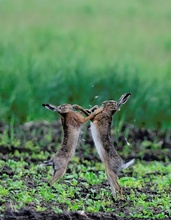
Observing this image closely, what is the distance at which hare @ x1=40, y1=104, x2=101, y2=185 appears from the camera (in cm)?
538

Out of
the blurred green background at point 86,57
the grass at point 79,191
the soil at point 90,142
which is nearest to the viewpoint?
the grass at point 79,191

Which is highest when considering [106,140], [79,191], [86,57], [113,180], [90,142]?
[86,57]

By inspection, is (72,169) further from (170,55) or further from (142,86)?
(170,55)

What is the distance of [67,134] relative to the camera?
213 inches

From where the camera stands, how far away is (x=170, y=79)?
10555 mm

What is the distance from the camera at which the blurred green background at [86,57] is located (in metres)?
9.28

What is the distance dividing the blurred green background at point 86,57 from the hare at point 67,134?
2.77 meters

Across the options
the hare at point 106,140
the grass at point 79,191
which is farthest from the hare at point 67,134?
the grass at point 79,191

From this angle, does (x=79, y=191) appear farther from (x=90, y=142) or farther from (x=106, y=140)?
(x=90, y=142)

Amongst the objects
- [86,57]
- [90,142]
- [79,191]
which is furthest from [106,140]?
[86,57]

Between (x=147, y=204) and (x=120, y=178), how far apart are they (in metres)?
0.99

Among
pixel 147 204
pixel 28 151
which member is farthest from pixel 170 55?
pixel 147 204

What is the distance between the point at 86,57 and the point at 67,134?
5194mm

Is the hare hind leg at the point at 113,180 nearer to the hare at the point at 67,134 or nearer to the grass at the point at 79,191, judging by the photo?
the grass at the point at 79,191
